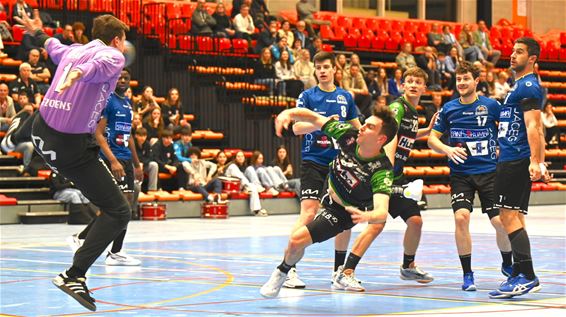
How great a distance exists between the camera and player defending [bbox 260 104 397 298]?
28.7 feet

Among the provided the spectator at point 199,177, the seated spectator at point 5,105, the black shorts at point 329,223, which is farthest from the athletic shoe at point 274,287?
the spectator at point 199,177

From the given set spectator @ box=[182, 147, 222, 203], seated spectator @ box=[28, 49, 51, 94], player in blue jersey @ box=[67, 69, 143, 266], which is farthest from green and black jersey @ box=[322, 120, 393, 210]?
seated spectator @ box=[28, 49, 51, 94]

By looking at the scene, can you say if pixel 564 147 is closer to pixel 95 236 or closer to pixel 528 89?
pixel 528 89

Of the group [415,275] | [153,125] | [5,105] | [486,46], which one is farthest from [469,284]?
[486,46]

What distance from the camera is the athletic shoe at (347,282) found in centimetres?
962

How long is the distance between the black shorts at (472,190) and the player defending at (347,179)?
1131 mm

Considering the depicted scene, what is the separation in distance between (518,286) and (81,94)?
4113mm

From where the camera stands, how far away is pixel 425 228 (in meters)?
18.7

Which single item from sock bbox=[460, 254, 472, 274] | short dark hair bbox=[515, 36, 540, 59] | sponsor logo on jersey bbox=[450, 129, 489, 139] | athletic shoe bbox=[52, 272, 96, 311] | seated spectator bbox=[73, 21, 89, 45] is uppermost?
seated spectator bbox=[73, 21, 89, 45]

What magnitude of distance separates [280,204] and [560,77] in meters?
15.9

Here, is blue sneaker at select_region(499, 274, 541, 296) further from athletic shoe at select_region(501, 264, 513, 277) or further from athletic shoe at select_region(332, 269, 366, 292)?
athletic shoe at select_region(332, 269, 366, 292)

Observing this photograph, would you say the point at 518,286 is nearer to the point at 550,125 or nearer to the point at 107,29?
the point at 107,29

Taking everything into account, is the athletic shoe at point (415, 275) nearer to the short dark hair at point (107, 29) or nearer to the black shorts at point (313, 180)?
the black shorts at point (313, 180)

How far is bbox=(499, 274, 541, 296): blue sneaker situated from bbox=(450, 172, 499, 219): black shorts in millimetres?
1023
